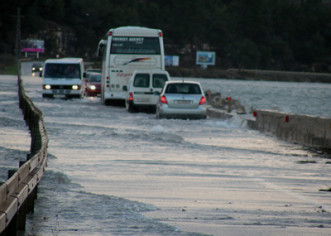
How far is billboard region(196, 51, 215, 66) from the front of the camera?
19588cm

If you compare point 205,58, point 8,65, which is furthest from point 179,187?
point 205,58

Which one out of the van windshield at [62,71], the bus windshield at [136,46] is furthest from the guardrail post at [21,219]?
the van windshield at [62,71]

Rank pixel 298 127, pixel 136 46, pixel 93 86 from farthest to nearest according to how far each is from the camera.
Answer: pixel 93 86 < pixel 136 46 < pixel 298 127

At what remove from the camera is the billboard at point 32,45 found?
157000 millimetres

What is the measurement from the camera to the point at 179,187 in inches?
450

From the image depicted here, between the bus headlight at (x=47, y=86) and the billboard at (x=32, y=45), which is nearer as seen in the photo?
the bus headlight at (x=47, y=86)

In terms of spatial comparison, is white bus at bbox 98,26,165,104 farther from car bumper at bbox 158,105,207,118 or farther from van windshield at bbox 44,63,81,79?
car bumper at bbox 158,105,207,118

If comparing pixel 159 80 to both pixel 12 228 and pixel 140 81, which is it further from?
pixel 12 228

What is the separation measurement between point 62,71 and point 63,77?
1.16ft

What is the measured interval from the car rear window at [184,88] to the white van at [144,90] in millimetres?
4651

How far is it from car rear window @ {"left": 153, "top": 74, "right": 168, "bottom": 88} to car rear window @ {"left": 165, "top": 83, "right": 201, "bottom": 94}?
5.04 m

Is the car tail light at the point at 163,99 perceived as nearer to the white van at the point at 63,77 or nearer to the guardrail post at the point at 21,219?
the white van at the point at 63,77

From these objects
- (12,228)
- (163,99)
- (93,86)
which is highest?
(12,228)

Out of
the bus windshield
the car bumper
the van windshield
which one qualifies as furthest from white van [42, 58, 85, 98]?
the car bumper
